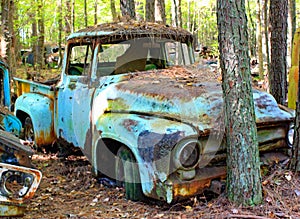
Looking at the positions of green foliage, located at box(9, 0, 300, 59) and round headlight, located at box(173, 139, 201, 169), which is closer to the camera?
round headlight, located at box(173, 139, 201, 169)

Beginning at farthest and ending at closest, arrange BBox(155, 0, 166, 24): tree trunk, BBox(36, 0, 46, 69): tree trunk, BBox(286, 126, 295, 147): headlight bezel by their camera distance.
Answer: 1. BBox(36, 0, 46, 69): tree trunk
2. BBox(155, 0, 166, 24): tree trunk
3. BBox(286, 126, 295, 147): headlight bezel

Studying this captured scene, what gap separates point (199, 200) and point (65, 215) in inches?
57.7

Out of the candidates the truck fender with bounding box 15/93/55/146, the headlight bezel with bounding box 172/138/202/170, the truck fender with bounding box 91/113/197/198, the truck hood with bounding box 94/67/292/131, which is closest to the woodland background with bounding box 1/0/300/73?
the truck hood with bounding box 94/67/292/131

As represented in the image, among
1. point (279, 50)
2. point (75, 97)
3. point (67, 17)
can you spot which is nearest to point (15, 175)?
point (75, 97)

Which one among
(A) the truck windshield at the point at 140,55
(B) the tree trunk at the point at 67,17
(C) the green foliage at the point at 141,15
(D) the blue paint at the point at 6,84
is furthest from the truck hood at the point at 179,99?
(B) the tree trunk at the point at 67,17

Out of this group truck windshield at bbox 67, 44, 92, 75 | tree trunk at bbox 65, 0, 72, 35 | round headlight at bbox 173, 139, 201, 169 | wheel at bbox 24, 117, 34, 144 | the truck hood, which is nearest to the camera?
round headlight at bbox 173, 139, 201, 169

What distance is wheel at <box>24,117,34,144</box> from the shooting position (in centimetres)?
711

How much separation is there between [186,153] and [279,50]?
4141 millimetres

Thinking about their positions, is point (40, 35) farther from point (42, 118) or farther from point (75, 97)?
point (75, 97)

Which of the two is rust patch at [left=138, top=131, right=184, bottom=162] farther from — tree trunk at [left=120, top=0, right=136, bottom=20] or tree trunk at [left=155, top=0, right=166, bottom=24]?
tree trunk at [left=155, top=0, right=166, bottom=24]

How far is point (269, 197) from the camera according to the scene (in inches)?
156

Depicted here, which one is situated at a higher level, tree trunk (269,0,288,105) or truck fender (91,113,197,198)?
tree trunk (269,0,288,105)

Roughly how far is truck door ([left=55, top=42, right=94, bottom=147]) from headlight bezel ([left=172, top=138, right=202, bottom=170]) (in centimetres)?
178

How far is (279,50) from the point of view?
7172 millimetres
